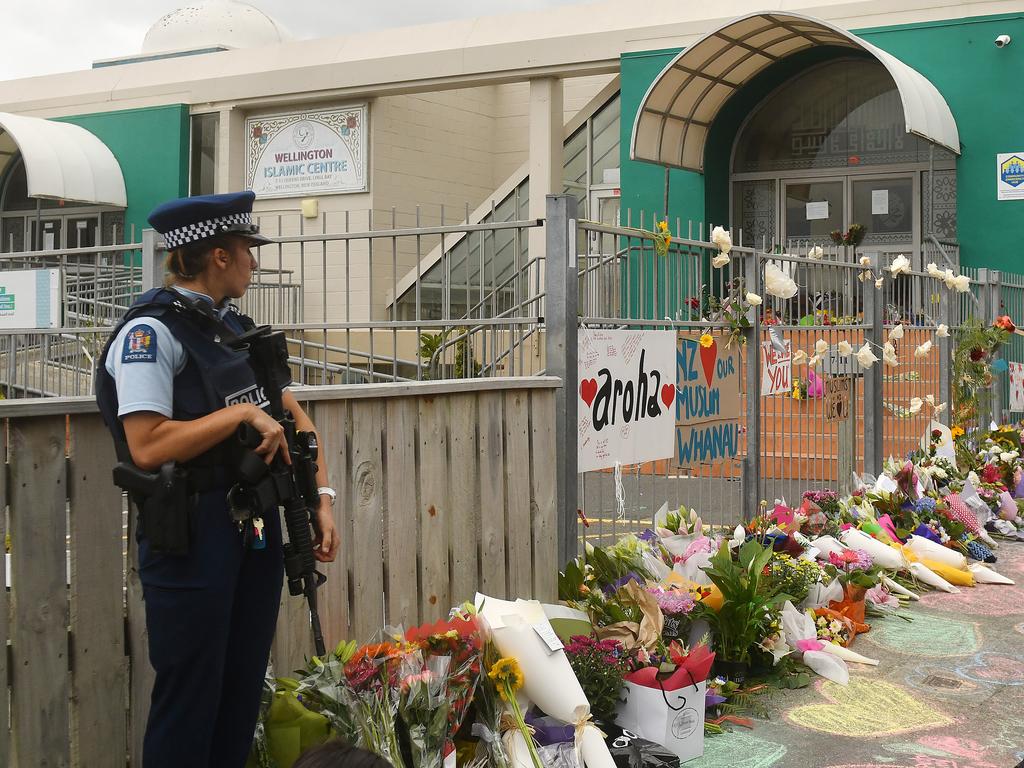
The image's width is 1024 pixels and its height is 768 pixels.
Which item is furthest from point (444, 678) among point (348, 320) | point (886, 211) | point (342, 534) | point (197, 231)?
point (886, 211)

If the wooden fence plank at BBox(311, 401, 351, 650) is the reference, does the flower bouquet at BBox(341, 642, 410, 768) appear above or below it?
below

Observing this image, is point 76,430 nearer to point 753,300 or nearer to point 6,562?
point 6,562

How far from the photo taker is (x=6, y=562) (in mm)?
3209

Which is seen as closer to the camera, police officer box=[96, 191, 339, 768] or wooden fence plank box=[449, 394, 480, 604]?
police officer box=[96, 191, 339, 768]

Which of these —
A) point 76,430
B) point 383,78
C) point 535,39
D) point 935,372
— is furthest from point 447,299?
point 383,78

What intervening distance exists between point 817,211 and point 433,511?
1445 cm

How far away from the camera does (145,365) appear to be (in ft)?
9.84

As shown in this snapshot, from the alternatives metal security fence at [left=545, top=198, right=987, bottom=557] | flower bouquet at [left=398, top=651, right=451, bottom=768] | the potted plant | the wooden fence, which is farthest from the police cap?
the potted plant

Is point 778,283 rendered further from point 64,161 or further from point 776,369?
point 64,161

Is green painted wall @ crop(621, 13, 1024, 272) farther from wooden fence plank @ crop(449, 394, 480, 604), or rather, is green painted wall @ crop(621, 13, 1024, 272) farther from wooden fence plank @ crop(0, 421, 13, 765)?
wooden fence plank @ crop(0, 421, 13, 765)

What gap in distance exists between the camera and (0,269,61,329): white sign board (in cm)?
771

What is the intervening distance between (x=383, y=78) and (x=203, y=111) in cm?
421

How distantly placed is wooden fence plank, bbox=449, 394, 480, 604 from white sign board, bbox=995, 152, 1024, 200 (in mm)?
13115

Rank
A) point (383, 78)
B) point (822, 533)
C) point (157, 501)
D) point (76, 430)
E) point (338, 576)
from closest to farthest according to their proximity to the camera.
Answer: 1. point (157, 501)
2. point (76, 430)
3. point (338, 576)
4. point (822, 533)
5. point (383, 78)
